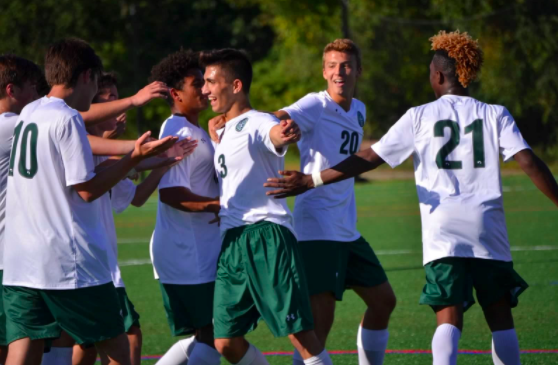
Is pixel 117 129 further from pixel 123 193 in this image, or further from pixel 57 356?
pixel 57 356

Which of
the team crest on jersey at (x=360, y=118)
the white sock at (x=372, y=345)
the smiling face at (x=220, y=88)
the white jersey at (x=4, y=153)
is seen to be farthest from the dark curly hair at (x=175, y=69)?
the white sock at (x=372, y=345)

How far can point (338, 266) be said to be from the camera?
574 cm

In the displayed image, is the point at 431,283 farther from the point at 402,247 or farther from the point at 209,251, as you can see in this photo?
the point at 402,247

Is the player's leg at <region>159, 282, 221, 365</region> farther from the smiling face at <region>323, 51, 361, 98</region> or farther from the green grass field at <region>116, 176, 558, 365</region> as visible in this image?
the smiling face at <region>323, 51, 361, 98</region>

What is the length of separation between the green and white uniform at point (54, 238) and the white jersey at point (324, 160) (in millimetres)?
1762

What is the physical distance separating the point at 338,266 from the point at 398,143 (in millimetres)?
1087

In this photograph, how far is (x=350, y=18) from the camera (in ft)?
124

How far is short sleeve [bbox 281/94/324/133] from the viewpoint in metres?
5.84

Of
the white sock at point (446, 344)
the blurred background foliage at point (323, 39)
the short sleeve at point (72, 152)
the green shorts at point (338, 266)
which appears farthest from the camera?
the blurred background foliage at point (323, 39)

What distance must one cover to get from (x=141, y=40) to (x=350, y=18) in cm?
1330

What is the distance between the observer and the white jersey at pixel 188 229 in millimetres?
5348

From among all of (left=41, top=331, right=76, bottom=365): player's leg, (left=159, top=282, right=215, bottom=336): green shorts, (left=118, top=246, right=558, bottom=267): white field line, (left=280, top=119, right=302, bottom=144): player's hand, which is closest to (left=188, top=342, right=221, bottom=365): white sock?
(left=159, top=282, right=215, bottom=336): green shorts

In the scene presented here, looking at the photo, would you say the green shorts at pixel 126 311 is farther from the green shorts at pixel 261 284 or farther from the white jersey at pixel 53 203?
the white jersey at pixel 53 203

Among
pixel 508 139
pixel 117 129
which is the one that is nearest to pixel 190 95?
pixel 117 129
